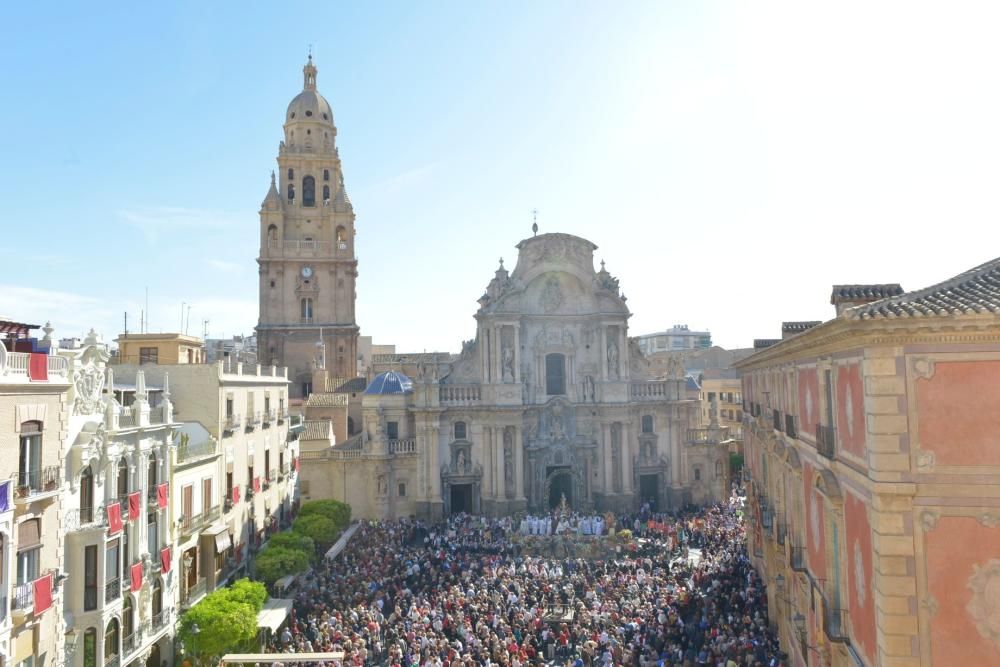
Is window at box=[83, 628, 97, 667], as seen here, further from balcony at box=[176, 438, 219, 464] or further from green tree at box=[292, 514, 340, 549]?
green tree at box=[292, 514, 340, 549]

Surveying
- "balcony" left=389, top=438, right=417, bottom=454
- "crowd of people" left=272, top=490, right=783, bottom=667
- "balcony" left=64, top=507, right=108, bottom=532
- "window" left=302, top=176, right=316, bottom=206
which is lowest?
"crowd of people" left=272, top=490, right=783, bottom=667

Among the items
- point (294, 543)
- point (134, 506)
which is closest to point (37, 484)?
point (134, 506)

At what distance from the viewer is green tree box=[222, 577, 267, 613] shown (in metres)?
23.1

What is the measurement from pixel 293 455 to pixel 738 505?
28.3 m

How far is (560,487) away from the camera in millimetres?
46750

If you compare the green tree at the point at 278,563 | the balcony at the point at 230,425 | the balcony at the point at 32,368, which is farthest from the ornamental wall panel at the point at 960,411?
the balcony at the point at 230,425

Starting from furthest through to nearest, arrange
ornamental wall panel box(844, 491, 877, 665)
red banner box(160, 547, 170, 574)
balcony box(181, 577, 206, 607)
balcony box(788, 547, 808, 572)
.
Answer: balcony box(181, 577, 206, 607), red banner box(160, 547, 170, 574), balcony box(788, 547, 808, 572), ornamental wall panel box(844, 491, 877, 665)

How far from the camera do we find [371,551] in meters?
34.8

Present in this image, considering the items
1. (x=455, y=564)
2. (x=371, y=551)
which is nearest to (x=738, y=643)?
(x=455, y=564)

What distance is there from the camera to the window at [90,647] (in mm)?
19594

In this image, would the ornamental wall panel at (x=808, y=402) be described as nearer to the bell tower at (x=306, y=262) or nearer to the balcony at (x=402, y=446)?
the balcony at (x=402, y=446)

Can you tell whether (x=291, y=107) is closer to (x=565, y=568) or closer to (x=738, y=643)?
(x=565, y=568)

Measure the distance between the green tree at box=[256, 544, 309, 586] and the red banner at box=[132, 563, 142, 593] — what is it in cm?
677

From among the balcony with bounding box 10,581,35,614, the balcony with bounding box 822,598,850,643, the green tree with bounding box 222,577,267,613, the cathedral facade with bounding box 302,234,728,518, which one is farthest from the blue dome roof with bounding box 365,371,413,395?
the balcony with bounding box 822,598,850,643
